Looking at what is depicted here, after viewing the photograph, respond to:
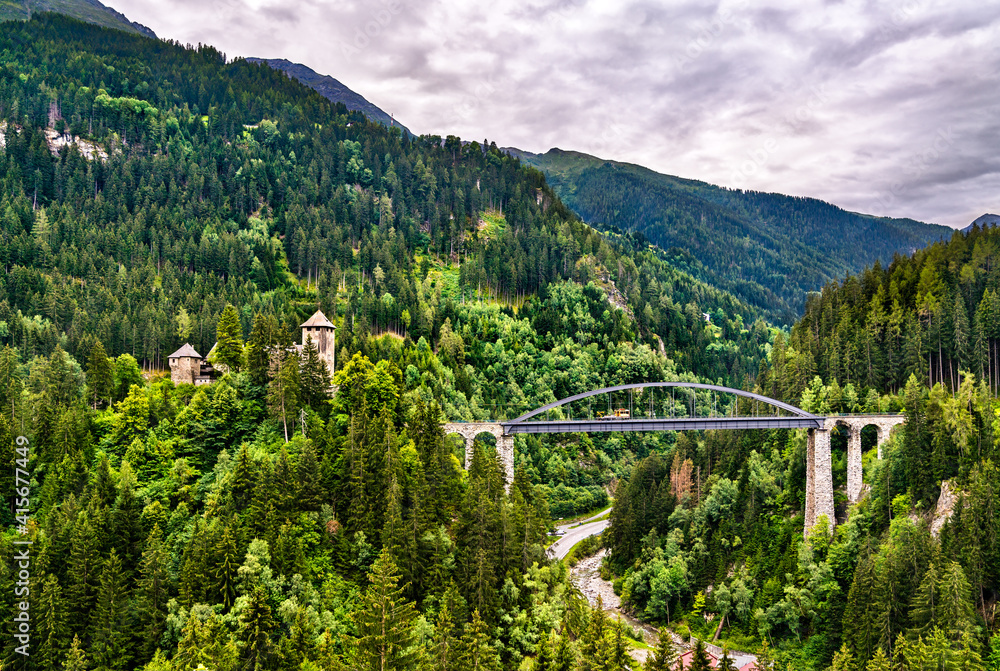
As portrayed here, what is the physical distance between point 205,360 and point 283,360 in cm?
1443

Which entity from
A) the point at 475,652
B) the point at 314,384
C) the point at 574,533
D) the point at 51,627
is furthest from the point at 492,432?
the point at 51,627

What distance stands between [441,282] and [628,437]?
137 ft

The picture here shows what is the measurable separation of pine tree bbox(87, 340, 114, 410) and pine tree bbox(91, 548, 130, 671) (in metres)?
22.8

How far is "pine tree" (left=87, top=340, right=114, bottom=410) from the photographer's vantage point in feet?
218

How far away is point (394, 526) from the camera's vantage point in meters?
51.3

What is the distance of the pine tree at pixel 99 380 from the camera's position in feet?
218

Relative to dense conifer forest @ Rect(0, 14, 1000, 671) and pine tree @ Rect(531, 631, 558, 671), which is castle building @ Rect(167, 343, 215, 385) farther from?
pine tree @ Rect(531, 631, 558, 671)

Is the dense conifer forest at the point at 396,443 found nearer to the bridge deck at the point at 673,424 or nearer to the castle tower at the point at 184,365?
the castle tower at the point at 184,365

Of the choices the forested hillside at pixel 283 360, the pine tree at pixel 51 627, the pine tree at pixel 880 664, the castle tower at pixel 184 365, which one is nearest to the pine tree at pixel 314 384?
the forested hillside at pixel 283 360

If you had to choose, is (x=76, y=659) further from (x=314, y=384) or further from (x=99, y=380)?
(x=99, y=380)

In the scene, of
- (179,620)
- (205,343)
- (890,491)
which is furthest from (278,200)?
(890,491)

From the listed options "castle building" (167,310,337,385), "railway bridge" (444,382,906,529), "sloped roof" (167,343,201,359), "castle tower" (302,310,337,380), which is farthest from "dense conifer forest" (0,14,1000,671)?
"castle tower" (302,310,337,380)

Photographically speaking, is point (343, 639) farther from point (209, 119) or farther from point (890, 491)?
point (209, 119)

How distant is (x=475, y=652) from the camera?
41.1 meters
